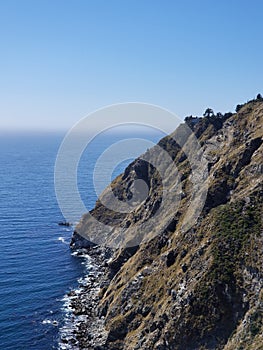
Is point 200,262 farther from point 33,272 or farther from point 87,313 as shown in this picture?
point 33,272

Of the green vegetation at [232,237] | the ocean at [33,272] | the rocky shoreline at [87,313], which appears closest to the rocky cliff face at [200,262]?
the green vegetation at [232,237]

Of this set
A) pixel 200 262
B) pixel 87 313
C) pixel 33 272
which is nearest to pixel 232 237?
pixel 200 262

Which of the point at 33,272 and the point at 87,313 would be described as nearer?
the point at 87,313

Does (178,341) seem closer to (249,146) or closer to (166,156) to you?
(249,146)

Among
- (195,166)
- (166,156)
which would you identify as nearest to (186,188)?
(195,166)

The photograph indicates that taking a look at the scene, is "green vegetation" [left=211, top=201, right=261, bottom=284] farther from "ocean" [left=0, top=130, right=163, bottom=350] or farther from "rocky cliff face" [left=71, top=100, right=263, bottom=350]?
"ocean" [left=0, top=130, right=163, bottom=350]

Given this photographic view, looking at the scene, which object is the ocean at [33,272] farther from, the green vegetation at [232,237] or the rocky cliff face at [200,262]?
the green vegetation at [232,237]
